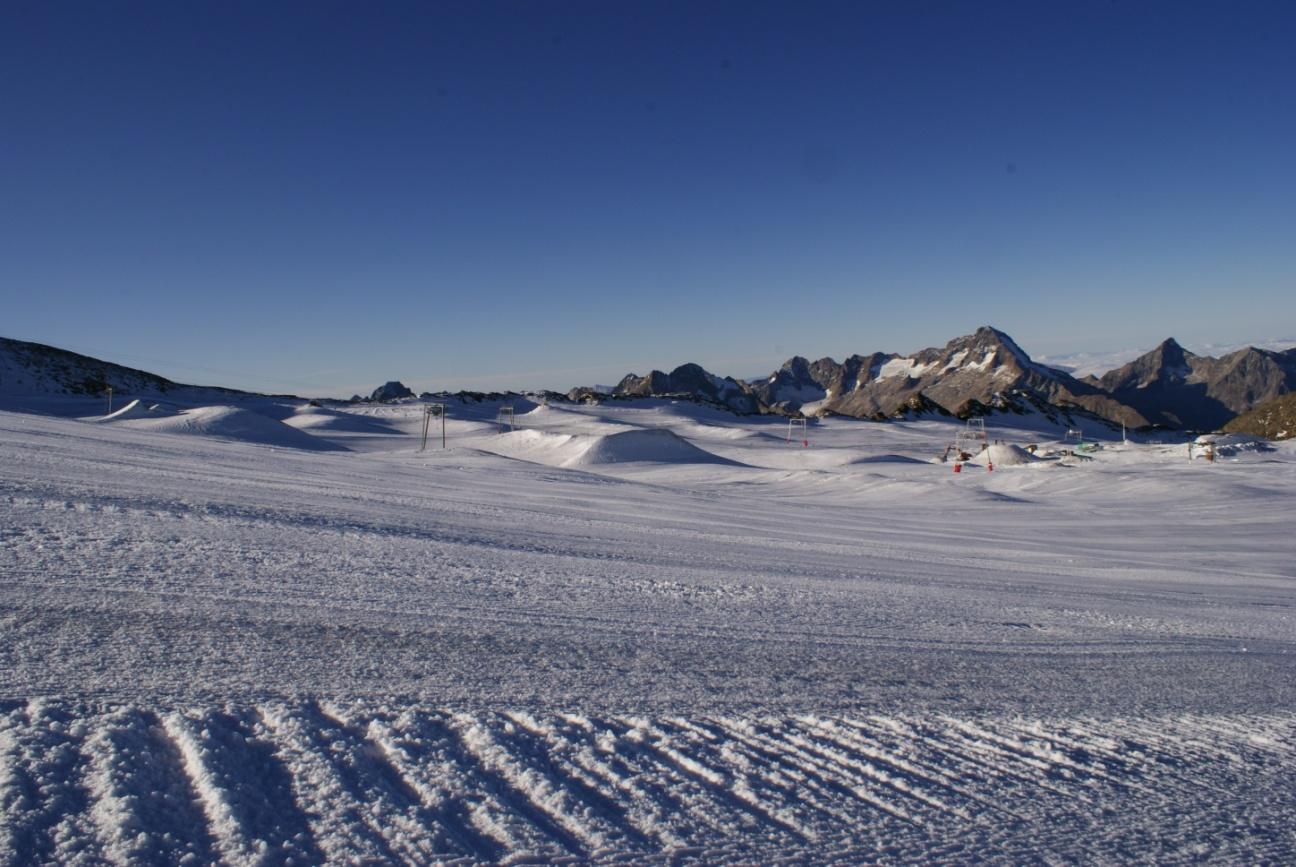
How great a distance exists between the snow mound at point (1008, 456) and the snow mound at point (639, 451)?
17282mm

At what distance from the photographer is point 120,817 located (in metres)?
1.83

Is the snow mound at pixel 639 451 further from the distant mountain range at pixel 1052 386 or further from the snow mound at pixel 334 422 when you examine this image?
the distant mountain range at pixel 1052 386

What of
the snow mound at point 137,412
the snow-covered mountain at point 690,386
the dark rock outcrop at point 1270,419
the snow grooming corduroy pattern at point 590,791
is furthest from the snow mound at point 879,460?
the snow-covered mountain at point 690,386

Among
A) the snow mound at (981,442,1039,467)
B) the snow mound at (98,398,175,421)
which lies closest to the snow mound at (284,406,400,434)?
the snow mound at (98,398,175,421)

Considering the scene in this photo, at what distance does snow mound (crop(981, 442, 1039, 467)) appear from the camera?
39906mm

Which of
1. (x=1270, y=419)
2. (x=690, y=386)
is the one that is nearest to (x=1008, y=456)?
(x=1270, y=419)

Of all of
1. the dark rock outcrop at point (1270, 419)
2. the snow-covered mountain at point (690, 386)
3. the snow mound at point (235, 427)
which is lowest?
the snow mound at point (235, 427)

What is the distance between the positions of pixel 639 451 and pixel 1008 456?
2192 cm

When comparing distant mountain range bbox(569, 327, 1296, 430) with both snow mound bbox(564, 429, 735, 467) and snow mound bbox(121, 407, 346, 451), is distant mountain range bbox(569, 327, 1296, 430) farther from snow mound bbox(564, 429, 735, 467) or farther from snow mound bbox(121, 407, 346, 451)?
snow mound bbox(121, 407, 346, 451)

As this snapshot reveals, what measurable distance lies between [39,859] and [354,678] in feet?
3.75

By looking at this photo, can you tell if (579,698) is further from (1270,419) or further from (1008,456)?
(1270,419)

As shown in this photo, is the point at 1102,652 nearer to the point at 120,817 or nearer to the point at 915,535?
the point at 120,817

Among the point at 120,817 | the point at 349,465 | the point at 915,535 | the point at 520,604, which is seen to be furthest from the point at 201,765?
the point at 349,465

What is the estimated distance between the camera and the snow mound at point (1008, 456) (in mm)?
39906
